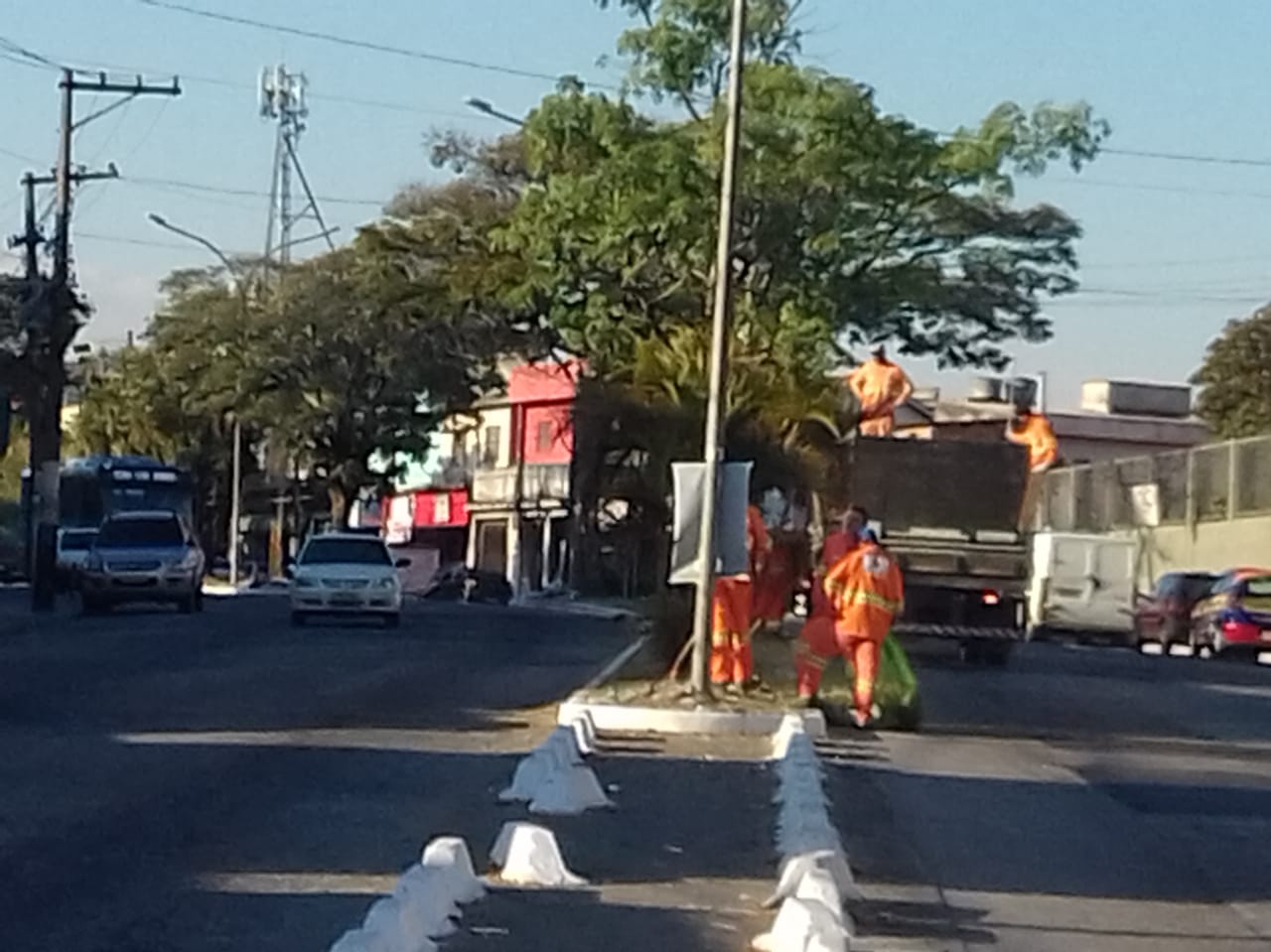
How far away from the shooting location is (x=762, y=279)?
4338 cm

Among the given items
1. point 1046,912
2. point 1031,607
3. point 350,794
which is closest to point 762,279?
point 1031,607

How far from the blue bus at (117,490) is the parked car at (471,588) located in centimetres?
1123

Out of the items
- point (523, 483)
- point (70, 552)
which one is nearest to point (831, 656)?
point (70, 552)

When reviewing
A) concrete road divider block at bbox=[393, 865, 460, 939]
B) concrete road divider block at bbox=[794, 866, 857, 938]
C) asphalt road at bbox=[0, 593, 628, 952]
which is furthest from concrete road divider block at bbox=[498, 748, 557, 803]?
concrete road divider block at bbox=[393, 865, 460, 939]

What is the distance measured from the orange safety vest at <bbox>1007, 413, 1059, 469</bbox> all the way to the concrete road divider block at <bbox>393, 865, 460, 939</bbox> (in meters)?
24.2

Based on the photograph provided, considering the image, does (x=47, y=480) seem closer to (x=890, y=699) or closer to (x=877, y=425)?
(x=877, y=425)

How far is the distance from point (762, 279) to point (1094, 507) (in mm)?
29570

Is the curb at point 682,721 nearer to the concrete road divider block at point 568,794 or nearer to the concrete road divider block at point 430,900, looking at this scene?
the concrete road divider block at point 568,794

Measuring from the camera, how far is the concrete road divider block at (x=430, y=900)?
10945mm

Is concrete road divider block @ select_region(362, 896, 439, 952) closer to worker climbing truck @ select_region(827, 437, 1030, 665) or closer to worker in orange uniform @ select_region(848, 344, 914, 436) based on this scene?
worker climbing truck @ select_region(827, 437, 1030, 665)

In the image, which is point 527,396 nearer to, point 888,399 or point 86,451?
point 86,451

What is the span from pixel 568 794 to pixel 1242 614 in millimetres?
31668

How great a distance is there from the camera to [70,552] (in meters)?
Answer: 57.2

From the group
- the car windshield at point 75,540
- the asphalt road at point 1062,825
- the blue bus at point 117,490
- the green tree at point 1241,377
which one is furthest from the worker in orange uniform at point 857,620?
the green tree at point 1241,377
